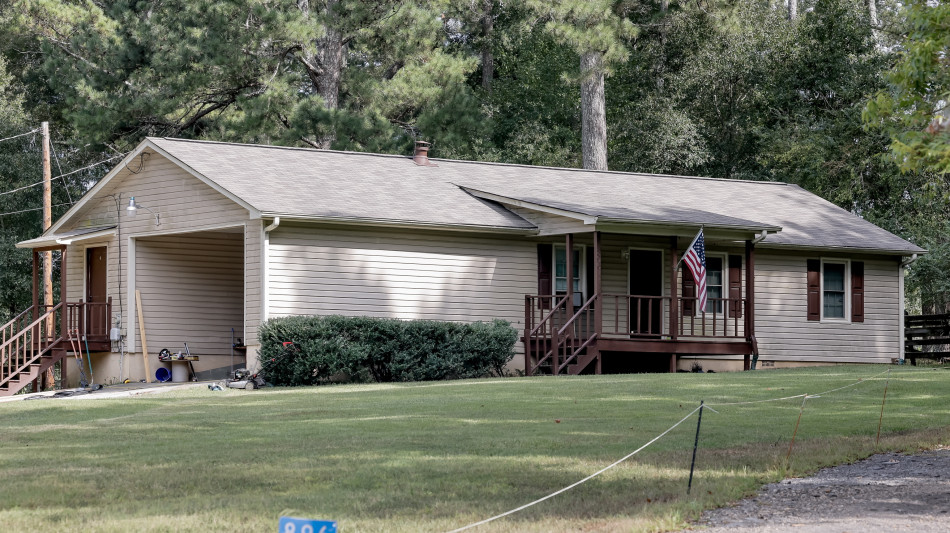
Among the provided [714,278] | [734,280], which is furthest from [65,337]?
[734,280]

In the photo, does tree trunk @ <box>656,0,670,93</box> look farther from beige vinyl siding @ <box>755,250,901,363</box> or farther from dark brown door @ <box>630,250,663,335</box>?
dark brown door @ <box>630,250,663,335</box>

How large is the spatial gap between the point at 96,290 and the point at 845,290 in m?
15.8

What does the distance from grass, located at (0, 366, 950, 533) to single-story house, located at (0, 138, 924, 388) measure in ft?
14.1

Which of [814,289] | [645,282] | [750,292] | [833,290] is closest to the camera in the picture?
[750,292]

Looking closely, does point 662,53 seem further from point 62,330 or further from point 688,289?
point 62,330

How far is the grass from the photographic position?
823 cm

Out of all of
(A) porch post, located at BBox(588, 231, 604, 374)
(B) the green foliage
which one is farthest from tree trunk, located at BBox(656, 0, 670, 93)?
(B) the green foliage

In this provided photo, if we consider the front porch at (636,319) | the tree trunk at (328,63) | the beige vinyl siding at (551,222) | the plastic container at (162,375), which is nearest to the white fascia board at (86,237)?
the plastic container at (162,375)

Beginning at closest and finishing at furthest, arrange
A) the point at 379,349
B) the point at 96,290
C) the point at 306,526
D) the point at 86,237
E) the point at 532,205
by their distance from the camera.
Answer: the point at 306,526
the point at 379,349
the point at 532,205
the point at 86,237
the point at 96,290

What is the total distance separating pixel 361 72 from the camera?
113 feet

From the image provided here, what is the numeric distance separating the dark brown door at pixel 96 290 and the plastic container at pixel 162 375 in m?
1.49

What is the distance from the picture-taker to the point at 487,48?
41.9 m

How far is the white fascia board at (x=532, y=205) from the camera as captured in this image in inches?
840

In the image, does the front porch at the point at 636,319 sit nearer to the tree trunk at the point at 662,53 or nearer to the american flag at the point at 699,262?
the american flag at the point at 699,262
